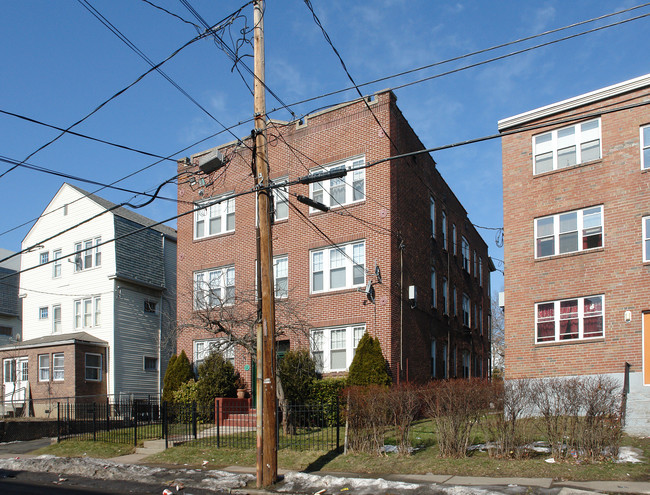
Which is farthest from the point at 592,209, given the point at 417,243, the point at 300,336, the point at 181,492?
the point at 181,492

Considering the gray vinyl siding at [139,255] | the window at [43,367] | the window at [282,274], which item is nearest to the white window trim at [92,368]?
the window at [43,367]

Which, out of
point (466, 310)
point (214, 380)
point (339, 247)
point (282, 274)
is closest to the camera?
point (214, 380)

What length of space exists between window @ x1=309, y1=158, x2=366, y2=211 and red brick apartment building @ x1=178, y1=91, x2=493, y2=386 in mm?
41

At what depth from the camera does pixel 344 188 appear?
75.5 feet

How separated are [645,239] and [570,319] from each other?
122 inches

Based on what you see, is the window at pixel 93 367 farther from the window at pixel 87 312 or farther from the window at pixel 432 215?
the window at pixel 432 215

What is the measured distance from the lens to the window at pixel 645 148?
58.3 feet

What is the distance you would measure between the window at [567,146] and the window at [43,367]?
22.3m

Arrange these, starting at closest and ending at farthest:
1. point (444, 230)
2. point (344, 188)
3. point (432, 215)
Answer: point (344, 188)
point (432, 215)
point (444, 230)

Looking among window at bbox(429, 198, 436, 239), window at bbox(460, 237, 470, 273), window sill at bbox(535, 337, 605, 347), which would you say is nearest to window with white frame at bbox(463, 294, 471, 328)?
window at bbox(460, 237, 470, 273)

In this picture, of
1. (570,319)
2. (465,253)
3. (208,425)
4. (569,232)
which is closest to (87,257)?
(208,425)

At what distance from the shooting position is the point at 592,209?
1867 cm

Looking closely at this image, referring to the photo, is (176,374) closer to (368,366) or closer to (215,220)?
(215,220)

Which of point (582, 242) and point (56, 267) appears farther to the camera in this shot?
point (56, 267)
